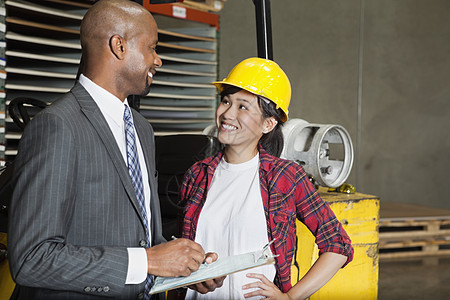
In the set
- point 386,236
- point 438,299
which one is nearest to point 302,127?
point 438,299

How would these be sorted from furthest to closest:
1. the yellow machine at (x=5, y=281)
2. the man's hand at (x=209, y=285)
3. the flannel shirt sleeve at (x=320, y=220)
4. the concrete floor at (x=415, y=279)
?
the concrete floor at (x=415, y=279)
the yellow machine at (x=5, y=281)
the flannel shirt sleeve at (x=320, y=220)
the man's hand at (x=209, y=285)

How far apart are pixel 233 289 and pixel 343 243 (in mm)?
455

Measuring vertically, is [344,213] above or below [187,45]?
below

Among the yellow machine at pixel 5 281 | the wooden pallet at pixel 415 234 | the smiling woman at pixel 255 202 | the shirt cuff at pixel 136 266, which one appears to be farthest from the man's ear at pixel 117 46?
the wooden pallet at pixel 415 234

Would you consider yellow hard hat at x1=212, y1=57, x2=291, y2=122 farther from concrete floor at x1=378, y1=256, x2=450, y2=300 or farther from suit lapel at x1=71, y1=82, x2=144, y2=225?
concrete floor at x1=378, y1=256, x2=450, y2=300

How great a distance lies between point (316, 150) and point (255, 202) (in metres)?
1.22

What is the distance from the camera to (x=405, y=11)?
830cm

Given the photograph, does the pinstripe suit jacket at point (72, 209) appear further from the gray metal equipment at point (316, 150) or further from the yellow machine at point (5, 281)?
the gray metal equipment at point (316, 150)

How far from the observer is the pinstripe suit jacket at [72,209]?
1412 mm

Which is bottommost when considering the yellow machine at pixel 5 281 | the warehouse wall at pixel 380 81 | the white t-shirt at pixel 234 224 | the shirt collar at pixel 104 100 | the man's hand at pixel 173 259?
the yellow machine at pixel 5 281

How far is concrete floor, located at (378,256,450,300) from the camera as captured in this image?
5004mm

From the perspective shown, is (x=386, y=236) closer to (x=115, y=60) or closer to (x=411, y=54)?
(x=411, y=54)

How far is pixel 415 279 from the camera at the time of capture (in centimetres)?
547

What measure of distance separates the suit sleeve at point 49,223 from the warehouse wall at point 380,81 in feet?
19.8
